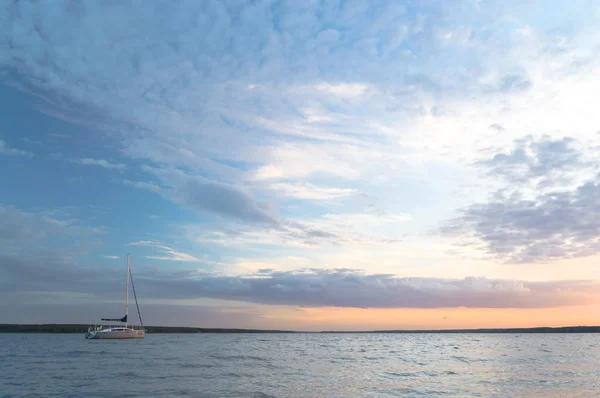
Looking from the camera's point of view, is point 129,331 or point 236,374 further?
point 129,331

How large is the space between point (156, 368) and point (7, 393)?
18.8 m

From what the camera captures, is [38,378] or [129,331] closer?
[38,378]

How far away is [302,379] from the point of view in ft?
136

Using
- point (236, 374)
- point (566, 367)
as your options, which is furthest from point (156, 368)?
point (566, 367)

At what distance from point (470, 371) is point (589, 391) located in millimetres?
15477

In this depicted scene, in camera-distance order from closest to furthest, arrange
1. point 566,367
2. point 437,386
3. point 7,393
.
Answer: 1. point 7,393
2. point 437,386
3. point 566,367

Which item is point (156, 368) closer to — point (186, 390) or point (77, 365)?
point (77, 365)

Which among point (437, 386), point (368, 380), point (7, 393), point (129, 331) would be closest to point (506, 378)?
point (437, 386)

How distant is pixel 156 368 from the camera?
1972 inches

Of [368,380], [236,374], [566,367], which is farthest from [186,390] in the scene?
[566,367]

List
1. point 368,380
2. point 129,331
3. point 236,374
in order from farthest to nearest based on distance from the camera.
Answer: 1. point 129,331
2. point 236,374
3. point 368,380

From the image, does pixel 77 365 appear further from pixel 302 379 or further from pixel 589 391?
pixel 589 391

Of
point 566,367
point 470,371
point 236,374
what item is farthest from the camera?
point 566,367

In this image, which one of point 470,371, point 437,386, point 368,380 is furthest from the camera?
point 470,371
